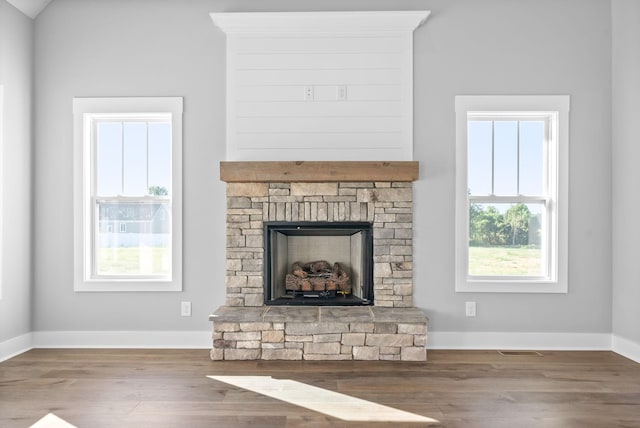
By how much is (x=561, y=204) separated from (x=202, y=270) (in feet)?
10.6

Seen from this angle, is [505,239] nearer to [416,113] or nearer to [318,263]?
[416,113]

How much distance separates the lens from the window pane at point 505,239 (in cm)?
443

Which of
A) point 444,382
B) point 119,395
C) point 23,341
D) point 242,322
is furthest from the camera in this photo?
point 23,341

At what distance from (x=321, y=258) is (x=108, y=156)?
85.9 inches

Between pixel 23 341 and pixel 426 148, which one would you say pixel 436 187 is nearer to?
pixel 426 148

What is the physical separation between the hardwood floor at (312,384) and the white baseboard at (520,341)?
133 millimetres

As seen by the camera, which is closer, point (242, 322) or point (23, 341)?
point (242, 322)

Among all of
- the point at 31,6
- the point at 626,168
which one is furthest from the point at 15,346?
the point at 626,168

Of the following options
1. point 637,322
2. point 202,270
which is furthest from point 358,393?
point 637,322

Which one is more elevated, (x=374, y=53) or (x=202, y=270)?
(x=374, y=53)

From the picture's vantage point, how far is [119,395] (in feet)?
10.4

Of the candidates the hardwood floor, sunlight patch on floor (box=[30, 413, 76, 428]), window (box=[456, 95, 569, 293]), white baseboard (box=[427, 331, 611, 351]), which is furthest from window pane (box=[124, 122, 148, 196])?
white baseboard (box=[427, 331, 611, 351])

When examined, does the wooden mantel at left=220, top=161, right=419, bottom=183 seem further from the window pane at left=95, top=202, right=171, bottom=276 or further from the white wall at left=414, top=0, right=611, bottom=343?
the window pane at left=95, top=202, right=171, bottom=276

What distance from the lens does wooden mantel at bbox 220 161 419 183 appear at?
13.5 feet
